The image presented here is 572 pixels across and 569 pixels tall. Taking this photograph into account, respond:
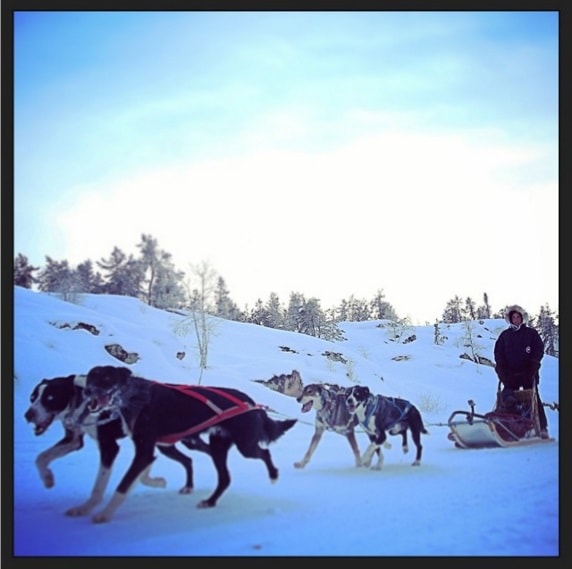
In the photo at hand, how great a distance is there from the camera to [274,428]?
5.98 m

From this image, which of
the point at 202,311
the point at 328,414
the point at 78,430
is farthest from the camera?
the point at 202,311

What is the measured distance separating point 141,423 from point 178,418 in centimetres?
34

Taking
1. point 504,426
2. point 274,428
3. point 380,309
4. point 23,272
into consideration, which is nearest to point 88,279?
point 23,272

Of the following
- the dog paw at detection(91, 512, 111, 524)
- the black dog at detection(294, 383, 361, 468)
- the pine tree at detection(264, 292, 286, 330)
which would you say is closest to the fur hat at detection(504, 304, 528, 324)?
the black dog at detection(294, 383, 361, 468)

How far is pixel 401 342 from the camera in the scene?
1055 centimetres

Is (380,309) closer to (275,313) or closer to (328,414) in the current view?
(275,313)

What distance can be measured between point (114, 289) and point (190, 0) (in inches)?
146

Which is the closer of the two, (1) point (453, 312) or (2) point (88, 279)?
(2) point (88, 279)

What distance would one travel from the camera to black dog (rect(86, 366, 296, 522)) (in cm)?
555

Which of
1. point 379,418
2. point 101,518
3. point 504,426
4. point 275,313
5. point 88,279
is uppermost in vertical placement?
point 88,279

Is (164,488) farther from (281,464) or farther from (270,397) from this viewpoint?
(270,397)

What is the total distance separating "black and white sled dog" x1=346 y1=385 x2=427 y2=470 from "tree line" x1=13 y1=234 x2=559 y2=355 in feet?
8.05

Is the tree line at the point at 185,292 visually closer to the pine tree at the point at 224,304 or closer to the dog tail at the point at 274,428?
the pine tree at the point at 224,304

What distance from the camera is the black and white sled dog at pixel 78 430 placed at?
218 inches
